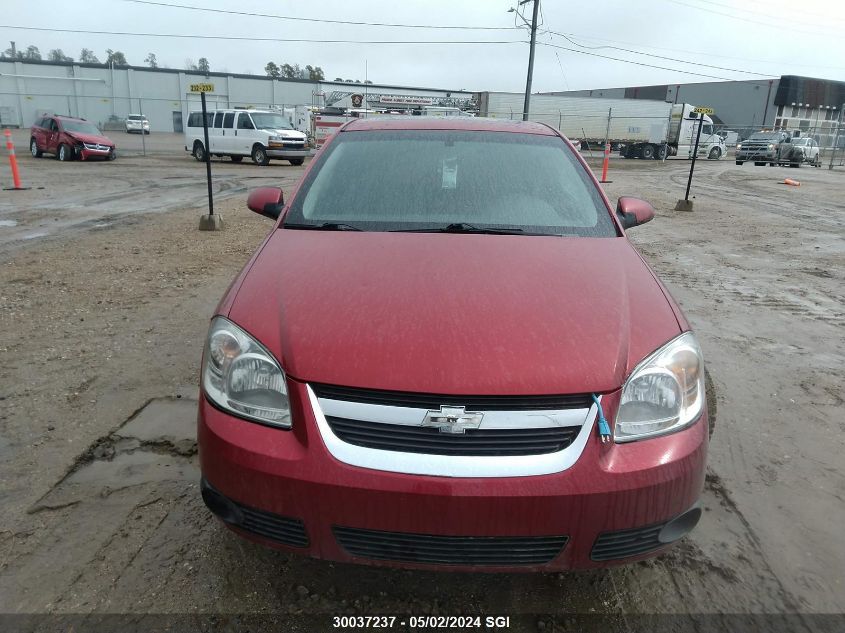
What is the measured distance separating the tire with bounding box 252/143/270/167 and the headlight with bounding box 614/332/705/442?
2285cm

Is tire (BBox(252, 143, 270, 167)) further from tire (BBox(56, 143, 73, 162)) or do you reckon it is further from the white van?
tire (BBox(56, 143, 73, 162))

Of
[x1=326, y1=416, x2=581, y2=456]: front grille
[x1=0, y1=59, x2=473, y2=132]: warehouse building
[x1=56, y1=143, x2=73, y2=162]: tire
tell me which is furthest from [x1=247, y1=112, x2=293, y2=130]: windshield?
[x1=326, y1=416, x2=581, y2=456]: front grille

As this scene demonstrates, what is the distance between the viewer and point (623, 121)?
37812 mm

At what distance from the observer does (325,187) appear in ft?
9.63

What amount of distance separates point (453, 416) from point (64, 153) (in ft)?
82.0

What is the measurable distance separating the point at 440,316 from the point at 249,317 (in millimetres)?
651

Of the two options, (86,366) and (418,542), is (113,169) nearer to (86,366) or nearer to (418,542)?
(86,366)

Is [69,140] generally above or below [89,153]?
above

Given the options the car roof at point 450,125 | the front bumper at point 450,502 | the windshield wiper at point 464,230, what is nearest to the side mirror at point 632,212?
the car roof at point 450,125

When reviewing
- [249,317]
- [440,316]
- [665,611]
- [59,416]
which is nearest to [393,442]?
[440,316]

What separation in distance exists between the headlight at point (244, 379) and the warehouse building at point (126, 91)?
142ft

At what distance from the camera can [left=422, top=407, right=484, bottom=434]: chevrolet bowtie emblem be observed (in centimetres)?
168

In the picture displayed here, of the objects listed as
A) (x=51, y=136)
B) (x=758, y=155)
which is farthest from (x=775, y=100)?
(x=51, y=136)

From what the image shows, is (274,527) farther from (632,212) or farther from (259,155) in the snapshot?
(259,155)
